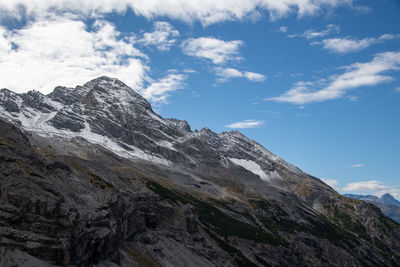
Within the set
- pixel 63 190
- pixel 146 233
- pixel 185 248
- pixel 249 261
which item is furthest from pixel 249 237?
pixel 63 190

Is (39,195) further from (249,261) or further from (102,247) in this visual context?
(249,261)

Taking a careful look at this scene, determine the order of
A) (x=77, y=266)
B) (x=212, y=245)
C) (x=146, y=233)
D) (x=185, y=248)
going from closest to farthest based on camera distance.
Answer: (x=77, y=266), (x=146, y=233), (x=185, y=248), (x=212, y=245)

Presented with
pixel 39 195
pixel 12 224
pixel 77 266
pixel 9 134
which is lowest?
pixel 77 266

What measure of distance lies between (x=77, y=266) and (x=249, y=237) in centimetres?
13322

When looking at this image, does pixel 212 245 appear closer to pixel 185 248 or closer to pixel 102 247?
pixel 185 248

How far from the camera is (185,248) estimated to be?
121m

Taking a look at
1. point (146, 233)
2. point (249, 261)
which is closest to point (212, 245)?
point (249, 261)

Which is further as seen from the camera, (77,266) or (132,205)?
(132,205)

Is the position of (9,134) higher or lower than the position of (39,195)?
higher

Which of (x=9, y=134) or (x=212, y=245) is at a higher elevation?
(x=9, y=134)

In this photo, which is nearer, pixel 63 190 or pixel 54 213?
pixel 54 213

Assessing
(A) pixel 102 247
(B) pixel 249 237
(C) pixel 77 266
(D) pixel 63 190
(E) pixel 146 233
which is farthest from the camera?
(B) pixel 249 237

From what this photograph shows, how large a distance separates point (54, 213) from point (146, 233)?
4803 cm

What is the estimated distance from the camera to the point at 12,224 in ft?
199
